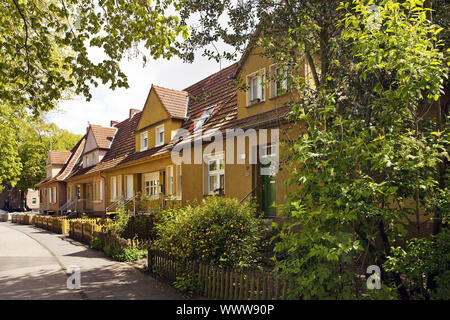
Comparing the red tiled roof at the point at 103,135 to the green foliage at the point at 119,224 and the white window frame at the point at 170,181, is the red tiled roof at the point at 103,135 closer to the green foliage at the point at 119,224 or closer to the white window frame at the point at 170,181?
the white window frame at the point at 170,181

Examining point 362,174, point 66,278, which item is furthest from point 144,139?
point 362,174

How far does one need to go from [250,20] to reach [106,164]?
66.4 ft

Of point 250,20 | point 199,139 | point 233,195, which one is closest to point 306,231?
point 250,20

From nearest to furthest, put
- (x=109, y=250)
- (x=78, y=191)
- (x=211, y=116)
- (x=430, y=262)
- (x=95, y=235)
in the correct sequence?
(x=430, y=262)
(x=109, y=250)
(x=95, y=235)
(x=211, y=116)
(x=78, y=191)

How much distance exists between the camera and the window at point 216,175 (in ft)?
48.0

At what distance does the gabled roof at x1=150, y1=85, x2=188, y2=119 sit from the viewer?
19.6 m

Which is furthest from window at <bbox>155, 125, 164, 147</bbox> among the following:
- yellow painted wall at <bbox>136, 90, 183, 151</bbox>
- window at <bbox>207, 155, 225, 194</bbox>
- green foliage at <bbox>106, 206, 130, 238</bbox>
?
green foliage at <bbox>106, 206, 130, 238</bbox>

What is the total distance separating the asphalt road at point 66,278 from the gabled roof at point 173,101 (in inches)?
343

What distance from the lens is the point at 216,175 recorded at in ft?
49.8

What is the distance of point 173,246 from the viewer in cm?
845

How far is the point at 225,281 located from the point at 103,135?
26.4m

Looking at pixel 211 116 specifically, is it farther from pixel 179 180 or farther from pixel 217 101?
pixel 179 180

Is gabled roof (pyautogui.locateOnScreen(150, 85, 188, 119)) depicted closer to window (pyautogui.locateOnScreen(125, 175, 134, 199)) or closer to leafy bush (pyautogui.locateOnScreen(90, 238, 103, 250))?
window (pyautogui.locateOnScreen(125, 175, 134, 199))

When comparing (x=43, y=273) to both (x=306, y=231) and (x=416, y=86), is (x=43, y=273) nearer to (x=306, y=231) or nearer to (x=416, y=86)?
(x=306, y=231)
